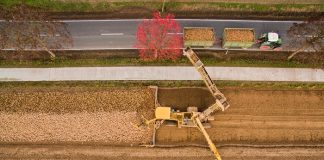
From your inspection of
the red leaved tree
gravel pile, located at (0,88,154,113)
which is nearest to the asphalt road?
the red leaved tree

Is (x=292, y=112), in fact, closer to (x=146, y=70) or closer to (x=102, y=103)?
(x=146, y=70)

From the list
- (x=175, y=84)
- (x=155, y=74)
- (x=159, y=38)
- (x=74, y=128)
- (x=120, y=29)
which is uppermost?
(x=120, y=29)

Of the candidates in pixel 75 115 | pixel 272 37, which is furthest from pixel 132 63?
pixel 272 37

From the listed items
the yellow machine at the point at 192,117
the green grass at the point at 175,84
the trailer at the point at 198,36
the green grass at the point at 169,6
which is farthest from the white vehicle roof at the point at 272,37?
the yellow machine at the point at 192,117

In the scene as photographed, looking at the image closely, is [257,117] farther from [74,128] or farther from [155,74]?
[74,128]

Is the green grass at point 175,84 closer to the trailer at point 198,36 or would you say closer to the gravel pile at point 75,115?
the gravel pile at point 75,115

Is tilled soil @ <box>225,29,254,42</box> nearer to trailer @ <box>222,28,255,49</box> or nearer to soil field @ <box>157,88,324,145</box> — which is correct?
trailer @ <box>222,28,255,49</box>
